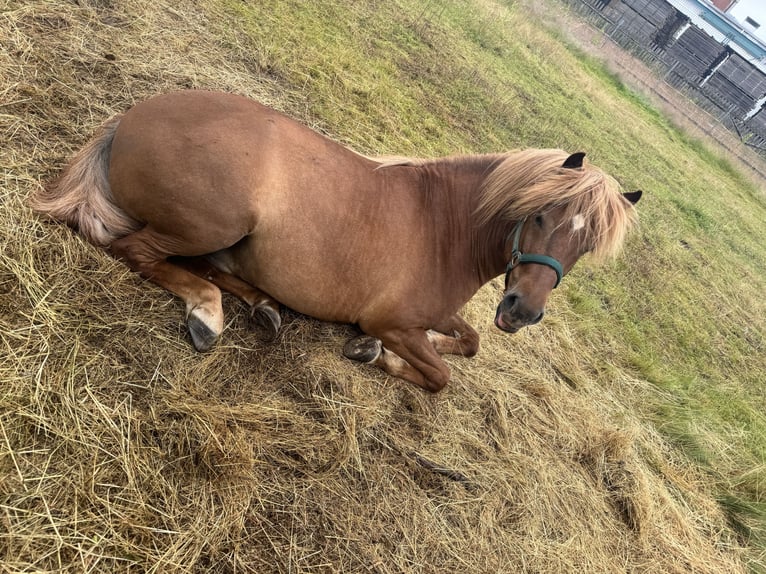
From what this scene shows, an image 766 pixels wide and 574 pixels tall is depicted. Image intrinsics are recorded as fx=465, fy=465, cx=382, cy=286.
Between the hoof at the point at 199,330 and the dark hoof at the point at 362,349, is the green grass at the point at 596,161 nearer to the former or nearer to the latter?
the dark hoof at the point at 362,349

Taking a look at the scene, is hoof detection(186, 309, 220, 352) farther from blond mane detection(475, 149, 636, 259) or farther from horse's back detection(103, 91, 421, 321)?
blond mane detection(475, 149, 636, 259)

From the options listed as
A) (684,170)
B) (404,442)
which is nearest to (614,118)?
(684,170)

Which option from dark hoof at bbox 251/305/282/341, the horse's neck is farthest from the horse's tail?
the horse's neck

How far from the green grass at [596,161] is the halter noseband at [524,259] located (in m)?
2.57

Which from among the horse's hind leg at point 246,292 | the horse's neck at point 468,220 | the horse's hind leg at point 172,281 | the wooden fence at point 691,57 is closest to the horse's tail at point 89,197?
the horse's hind leg at point 172,281

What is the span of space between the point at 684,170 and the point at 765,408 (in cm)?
1008

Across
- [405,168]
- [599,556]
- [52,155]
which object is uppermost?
[405,168]

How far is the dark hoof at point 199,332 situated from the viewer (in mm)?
2520

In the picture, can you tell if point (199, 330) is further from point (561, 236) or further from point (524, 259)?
point (561, 236)

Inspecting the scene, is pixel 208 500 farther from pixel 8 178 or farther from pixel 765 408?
pixel 765 408

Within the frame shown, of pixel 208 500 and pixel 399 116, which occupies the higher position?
pixel 399 116

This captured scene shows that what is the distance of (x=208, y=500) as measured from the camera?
6.64 feet

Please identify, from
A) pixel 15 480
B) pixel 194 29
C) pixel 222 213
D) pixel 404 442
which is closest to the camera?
pixel 15 480

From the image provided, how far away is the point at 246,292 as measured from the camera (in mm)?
2895
